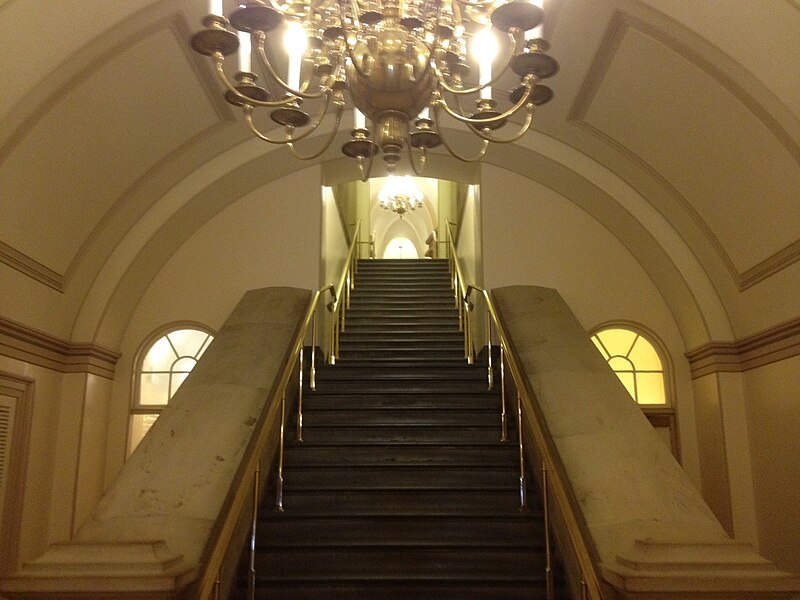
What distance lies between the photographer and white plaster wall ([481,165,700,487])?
327 inches

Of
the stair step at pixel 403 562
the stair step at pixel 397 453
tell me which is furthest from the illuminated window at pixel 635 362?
the stair step at pixel 403 562

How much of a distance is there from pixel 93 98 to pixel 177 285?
301 centimetres

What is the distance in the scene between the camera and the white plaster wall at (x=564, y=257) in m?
8.31

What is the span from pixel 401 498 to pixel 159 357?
448 cm

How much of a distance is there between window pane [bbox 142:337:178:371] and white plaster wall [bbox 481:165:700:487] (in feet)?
12.0

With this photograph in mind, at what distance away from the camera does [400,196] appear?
1722 centimetres

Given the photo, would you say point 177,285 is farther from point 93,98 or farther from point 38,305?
point 93,98

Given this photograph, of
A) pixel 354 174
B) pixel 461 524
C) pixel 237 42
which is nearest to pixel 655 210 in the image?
pixel 354 174

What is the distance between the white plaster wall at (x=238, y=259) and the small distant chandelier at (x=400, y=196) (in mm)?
8387

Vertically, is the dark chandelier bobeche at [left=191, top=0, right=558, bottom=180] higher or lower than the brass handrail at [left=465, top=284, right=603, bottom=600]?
higher

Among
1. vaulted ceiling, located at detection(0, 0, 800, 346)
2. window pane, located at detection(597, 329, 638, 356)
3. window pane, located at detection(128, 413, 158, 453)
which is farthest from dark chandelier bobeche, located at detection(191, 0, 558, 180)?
window pane, located at detection(128, 413, 158, 453)

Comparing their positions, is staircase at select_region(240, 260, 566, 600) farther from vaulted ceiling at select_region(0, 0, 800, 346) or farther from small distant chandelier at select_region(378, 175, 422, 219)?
small distant chandelier at select_region(378, 175, 422, 219)

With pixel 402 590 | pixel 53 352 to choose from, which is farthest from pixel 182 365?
pixel 402 590

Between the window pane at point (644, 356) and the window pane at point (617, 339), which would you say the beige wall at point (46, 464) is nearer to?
the window pane at point (617, 339)
